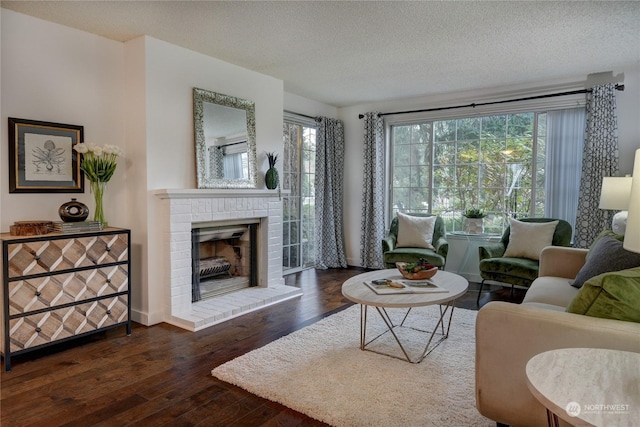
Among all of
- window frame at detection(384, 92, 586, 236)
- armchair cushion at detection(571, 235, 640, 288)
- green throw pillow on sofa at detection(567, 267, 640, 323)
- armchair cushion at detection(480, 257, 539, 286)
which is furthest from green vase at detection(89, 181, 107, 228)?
window frame at detection(384, 92, 586, 236)

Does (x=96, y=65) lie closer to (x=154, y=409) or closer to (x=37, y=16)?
(x=37, y=16)

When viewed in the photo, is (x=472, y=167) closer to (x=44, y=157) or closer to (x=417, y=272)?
(x=417, y=272)

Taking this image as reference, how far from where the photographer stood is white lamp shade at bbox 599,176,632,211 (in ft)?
11.0

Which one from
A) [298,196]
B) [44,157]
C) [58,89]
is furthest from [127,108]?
[298,196]

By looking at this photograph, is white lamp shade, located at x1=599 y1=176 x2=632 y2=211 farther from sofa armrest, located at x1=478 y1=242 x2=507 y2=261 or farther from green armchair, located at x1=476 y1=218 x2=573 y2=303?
sofa armrest, located at x1=478 y1=242 x2=507 y2=261

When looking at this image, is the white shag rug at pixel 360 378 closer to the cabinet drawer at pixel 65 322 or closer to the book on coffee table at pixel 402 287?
the book on coffee table at pixel 402 287

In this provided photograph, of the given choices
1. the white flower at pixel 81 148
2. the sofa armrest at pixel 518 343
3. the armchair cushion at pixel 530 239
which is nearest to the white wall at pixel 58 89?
the white flower at pixel 81 148

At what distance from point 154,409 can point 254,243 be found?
8.17 feet

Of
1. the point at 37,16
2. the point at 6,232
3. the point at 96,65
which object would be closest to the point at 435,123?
the point at 96,65

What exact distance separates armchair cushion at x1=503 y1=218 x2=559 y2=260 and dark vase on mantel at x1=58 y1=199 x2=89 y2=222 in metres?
4.02

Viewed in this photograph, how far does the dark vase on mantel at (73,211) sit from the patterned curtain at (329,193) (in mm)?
3232

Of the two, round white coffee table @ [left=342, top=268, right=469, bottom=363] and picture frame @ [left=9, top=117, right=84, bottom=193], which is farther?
picture frame @ [left=9, top=117, right=84, bottom=193]

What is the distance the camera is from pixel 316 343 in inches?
120

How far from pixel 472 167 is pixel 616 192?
1996mm
